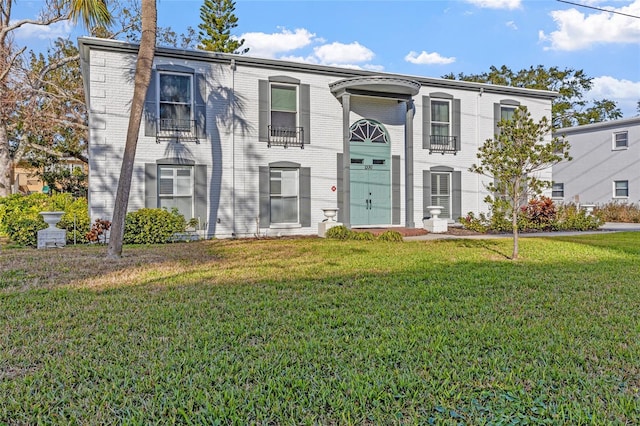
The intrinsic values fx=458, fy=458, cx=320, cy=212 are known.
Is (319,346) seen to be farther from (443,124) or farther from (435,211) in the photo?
(443,124)

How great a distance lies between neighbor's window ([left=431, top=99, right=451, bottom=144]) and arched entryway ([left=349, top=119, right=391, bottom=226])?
1.95m

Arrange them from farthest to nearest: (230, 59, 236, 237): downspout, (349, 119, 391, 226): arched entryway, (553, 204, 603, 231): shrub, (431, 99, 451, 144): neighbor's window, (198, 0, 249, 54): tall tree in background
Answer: (198, 0, 249, 54): tall tree in background
(431, 99, 451, 144): neighbor's window
(553, 204, 603, 231): shrub
(349, 119, 391, 226): arched entryway
(230, 59, 236, 237): downspout

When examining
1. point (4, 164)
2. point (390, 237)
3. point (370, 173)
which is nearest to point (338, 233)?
point (390, 237)

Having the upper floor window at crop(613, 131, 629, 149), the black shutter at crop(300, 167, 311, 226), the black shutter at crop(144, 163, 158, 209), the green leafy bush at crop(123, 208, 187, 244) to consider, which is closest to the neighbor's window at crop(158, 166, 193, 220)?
the black shutter at crop(144, 163, 158, 209)

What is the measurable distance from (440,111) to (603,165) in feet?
44.1

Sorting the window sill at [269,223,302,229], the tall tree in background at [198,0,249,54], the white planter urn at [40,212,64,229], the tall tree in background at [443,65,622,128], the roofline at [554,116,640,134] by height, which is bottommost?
the window sill at [269,223,302,229]

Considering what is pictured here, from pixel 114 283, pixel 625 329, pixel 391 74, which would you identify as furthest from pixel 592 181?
pixel 114 283

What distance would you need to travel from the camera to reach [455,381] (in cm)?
313

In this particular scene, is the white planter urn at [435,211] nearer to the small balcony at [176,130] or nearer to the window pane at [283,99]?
the window pane at [283,99]

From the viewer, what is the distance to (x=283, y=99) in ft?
48.9

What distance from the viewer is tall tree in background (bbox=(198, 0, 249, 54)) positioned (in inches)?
1161

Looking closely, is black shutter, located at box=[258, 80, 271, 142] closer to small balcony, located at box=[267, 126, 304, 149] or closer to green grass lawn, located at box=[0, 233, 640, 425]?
small balcony, located at box=[267, 126, 304, 149]

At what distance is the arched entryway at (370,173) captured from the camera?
15898 mm

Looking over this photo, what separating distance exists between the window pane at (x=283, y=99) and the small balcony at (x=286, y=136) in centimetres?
66
